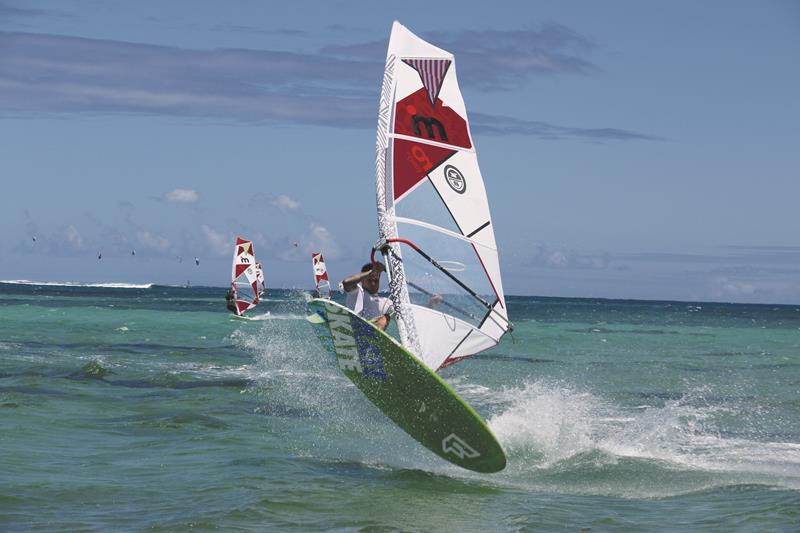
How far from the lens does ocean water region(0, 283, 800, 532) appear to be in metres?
9.09

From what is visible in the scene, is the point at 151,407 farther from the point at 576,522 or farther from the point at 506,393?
the point at 576,522

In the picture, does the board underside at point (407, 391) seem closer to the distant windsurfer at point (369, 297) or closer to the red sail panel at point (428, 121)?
the distant windsurfer at point (369, 297)

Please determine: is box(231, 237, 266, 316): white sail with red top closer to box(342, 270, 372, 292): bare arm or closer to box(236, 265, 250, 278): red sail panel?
box(236, 265, 250, 278): red sail panel

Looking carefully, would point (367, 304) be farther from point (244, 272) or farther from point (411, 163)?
point (244, 272)

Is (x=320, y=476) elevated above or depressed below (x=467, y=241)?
below

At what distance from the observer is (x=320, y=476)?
35.8 ft

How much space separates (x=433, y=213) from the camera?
38.1ft

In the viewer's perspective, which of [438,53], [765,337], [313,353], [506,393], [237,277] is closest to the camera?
[438,53]

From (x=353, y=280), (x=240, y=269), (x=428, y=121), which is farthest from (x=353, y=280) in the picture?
(x=240, y=269)

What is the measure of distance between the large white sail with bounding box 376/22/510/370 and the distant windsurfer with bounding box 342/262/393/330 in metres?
0.15

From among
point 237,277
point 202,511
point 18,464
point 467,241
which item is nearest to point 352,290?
point 467,241

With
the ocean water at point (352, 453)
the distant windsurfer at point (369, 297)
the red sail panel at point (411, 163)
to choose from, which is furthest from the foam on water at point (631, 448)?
the red sail panel at point (411, 163)

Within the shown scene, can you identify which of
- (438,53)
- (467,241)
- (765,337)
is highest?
(438,53)

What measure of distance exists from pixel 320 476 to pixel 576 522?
3.15 meters
